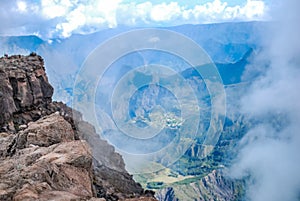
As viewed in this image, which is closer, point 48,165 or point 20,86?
point 48,165

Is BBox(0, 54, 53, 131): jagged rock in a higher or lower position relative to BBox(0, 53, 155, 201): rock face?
higher

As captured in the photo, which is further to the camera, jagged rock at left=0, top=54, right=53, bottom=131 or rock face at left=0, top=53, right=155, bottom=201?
jagged rock at left=0, top=54, right=53, bottom=131

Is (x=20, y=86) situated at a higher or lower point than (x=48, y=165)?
higher

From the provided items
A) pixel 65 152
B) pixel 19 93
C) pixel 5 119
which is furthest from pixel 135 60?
pixel 19 93

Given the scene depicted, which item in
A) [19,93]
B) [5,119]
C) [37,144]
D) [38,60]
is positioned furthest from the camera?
[38,60]

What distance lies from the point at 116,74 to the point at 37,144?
2356 centimetres

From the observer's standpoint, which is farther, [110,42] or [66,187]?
[110,42]

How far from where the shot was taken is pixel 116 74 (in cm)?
5700

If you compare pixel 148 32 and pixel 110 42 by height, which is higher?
pixel 148 32

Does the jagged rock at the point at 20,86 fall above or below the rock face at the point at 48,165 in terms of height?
above

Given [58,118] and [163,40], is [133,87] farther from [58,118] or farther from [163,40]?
[58,118]

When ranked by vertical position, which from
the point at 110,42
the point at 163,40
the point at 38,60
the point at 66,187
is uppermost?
the point at 38,60

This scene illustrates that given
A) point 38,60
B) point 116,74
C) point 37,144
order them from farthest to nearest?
1. point 38,60
2. point 116,74
3. point 37,144

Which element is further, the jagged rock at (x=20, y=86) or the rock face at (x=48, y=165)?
the jagged rock at (x=20, y=86)
